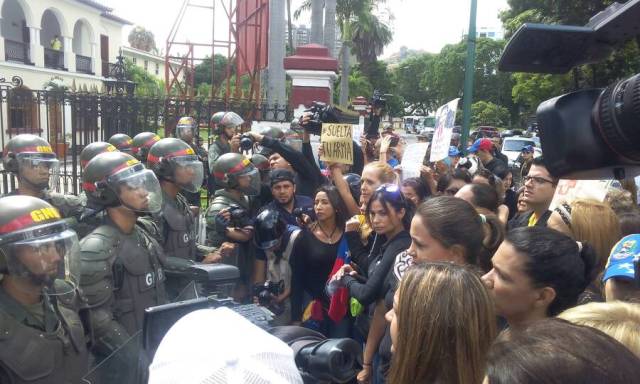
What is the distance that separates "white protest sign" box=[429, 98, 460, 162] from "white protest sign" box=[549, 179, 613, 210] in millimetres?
2197

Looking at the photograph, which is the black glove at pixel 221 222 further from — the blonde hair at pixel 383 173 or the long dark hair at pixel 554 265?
the long dark hair at pixel 554 265

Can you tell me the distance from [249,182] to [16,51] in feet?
89.2

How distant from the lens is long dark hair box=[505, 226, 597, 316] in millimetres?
2322

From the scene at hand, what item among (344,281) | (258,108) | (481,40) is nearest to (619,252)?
(344,281)

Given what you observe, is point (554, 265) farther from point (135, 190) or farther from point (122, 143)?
point (122, 143)

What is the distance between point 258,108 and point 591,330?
8674 millimetres

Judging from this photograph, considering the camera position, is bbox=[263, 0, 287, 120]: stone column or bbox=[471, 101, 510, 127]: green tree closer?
bbox=[263, 0, 287, 120]: stone column

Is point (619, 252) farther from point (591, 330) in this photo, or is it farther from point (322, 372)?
point (322, 372)

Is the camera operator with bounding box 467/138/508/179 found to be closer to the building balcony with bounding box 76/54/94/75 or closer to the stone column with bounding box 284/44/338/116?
the stone column with bounding box 284/44/338/116

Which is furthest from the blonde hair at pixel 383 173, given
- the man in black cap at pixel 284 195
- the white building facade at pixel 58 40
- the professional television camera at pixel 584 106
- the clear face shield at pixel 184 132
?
the white building facade at pixel 58 40

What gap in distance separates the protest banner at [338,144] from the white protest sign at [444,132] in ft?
3.87

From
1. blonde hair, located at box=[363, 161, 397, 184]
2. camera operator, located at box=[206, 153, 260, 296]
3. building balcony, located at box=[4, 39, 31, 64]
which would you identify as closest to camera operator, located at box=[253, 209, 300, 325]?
camera operator, located at box=[206, 153, 260, 296]

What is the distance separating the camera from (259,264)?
457 cm

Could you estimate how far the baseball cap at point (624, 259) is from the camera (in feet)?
7.83
